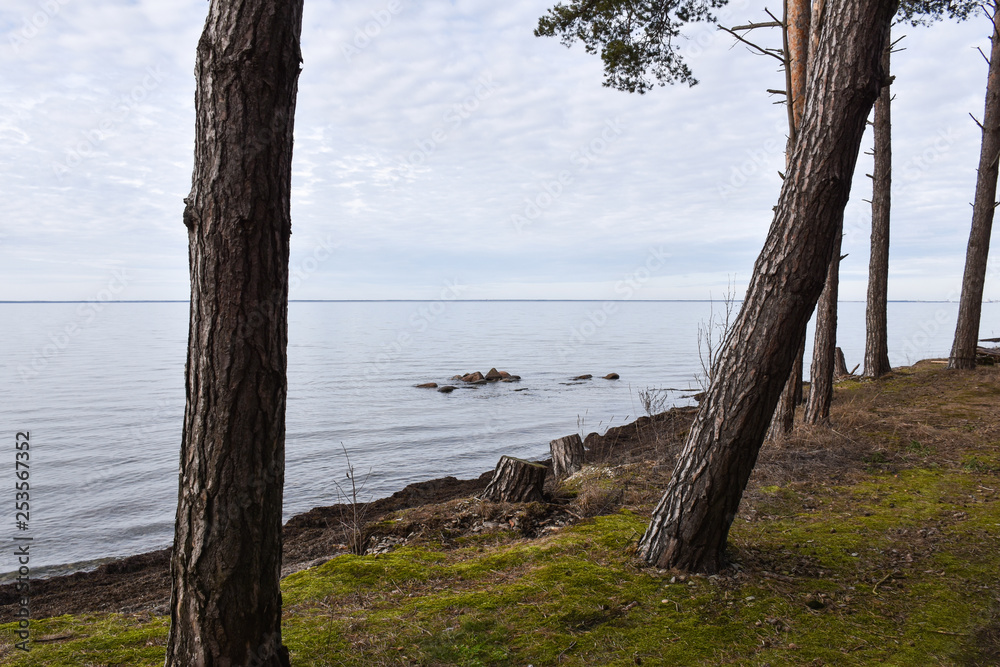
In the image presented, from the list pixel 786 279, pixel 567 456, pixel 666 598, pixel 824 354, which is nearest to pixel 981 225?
pixel 824 354

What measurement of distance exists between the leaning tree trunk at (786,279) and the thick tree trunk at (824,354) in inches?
226

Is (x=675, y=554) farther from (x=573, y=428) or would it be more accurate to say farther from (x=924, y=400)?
(x=573, y=428)

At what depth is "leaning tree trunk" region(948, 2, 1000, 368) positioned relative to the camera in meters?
12.7

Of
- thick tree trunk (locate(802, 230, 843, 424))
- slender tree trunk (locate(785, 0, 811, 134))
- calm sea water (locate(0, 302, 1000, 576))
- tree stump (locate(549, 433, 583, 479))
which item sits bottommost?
calm sea water (locate(0, 302, 1000, 576))

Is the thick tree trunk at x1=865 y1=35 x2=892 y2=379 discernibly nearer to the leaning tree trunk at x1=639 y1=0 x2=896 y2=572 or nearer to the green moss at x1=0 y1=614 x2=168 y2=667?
the leaning tree trunk at x1=639 y1=0 x2=896 y2=572

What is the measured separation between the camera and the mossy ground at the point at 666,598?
3.21 meters

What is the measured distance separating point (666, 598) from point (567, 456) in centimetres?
539

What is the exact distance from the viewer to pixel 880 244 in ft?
43.0

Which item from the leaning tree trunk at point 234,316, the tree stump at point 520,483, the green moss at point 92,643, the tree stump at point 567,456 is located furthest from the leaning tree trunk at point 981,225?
the green moss at point 92,643

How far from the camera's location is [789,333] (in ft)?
12.4

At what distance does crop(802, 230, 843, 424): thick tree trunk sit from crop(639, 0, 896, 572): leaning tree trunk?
5.74m

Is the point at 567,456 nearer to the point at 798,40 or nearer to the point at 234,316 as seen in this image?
the point at 798,40

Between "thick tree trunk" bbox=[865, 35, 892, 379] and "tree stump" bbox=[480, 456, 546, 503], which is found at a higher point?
"thick tree trunk" bbox=[865, 35, 892, 379]

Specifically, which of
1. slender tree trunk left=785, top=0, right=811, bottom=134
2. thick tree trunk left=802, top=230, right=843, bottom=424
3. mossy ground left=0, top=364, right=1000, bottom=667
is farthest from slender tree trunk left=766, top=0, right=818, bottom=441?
mossy ground left=0, top=364, right=1000, bottom=667
